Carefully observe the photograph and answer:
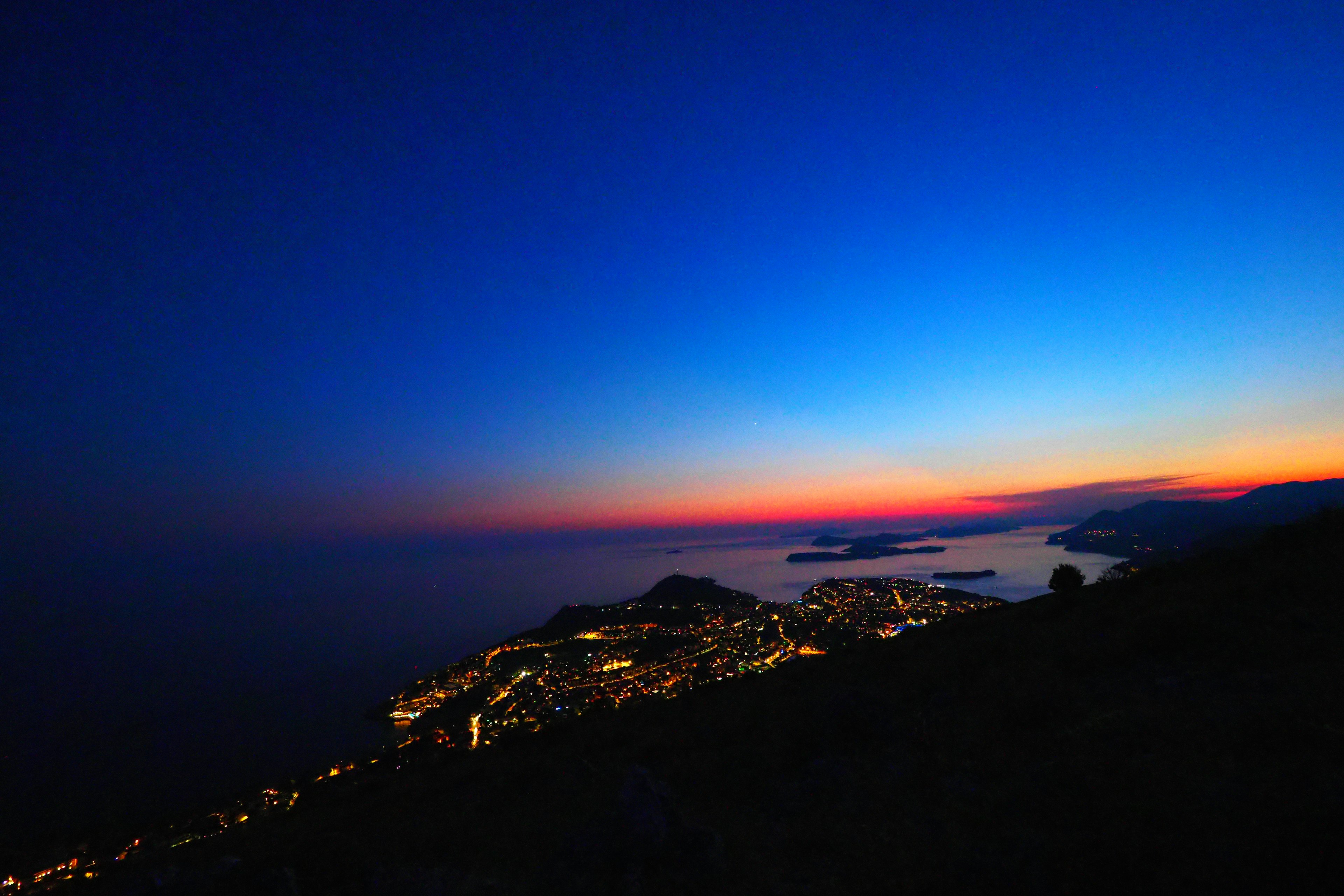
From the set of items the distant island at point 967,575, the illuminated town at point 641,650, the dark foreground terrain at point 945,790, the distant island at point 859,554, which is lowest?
the distant island at point 859,554

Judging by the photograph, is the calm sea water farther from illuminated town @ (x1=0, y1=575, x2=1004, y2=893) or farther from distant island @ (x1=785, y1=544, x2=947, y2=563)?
distant island @ (x1=785, y1=544, x2=947, y2=563)

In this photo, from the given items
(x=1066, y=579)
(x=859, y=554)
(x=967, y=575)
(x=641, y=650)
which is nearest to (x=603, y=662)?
(x=641, y=650)

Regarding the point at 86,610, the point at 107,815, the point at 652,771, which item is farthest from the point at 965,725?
the point at 86,610

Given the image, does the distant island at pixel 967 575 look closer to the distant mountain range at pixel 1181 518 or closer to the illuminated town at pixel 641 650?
the illuminated town at pixel 641 650

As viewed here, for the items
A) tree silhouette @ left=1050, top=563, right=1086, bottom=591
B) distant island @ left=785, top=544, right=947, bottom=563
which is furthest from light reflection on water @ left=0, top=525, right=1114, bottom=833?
tree silhouette @ left=1050, top=563, right=1086, bottom=591

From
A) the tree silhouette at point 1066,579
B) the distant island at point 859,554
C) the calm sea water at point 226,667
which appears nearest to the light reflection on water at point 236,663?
the calm sea water at point 226,667
